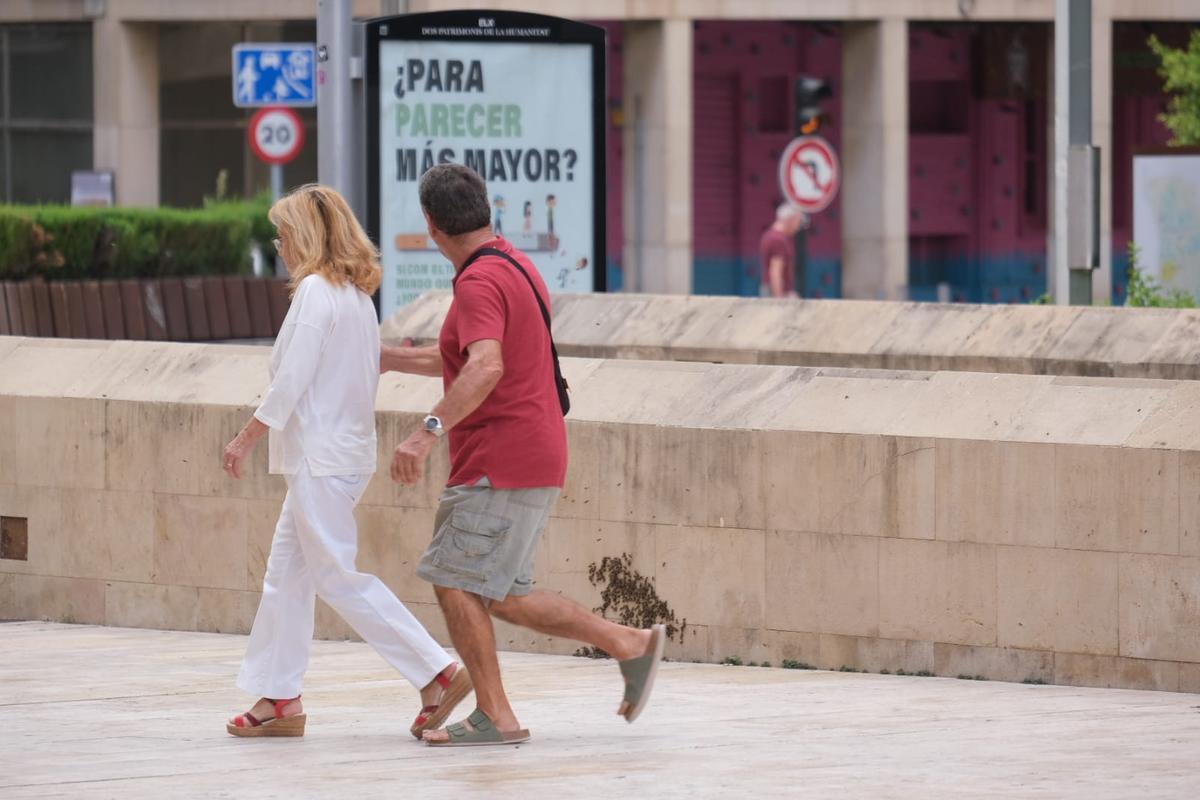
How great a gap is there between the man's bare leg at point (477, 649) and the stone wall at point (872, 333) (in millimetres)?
4002

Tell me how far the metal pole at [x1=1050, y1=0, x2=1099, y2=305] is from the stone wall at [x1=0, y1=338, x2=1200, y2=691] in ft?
22.9

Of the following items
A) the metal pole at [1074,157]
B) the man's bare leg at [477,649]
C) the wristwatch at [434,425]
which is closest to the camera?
the wristwatch at [434,425]

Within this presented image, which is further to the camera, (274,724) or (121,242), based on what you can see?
(121,242)

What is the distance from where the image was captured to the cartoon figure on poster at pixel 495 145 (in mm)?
15109

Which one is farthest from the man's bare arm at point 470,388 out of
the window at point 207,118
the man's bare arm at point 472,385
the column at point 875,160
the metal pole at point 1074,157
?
the window at point 207,118

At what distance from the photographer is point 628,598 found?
29.8 feet

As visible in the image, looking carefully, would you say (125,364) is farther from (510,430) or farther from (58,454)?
(510,430)

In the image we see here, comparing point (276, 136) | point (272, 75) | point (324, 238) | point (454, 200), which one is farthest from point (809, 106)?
point (454, 200)

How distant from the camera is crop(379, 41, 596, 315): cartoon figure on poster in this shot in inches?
595

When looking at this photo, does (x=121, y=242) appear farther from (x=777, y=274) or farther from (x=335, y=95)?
(x=777, y=274)

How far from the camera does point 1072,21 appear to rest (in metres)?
15.6

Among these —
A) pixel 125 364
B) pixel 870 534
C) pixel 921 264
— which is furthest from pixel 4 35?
pixel 870 534

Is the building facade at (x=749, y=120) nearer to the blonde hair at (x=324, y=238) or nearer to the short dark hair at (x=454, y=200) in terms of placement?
the blonde hair at (x=324, y=238)

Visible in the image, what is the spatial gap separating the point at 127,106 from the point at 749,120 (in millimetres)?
9842
